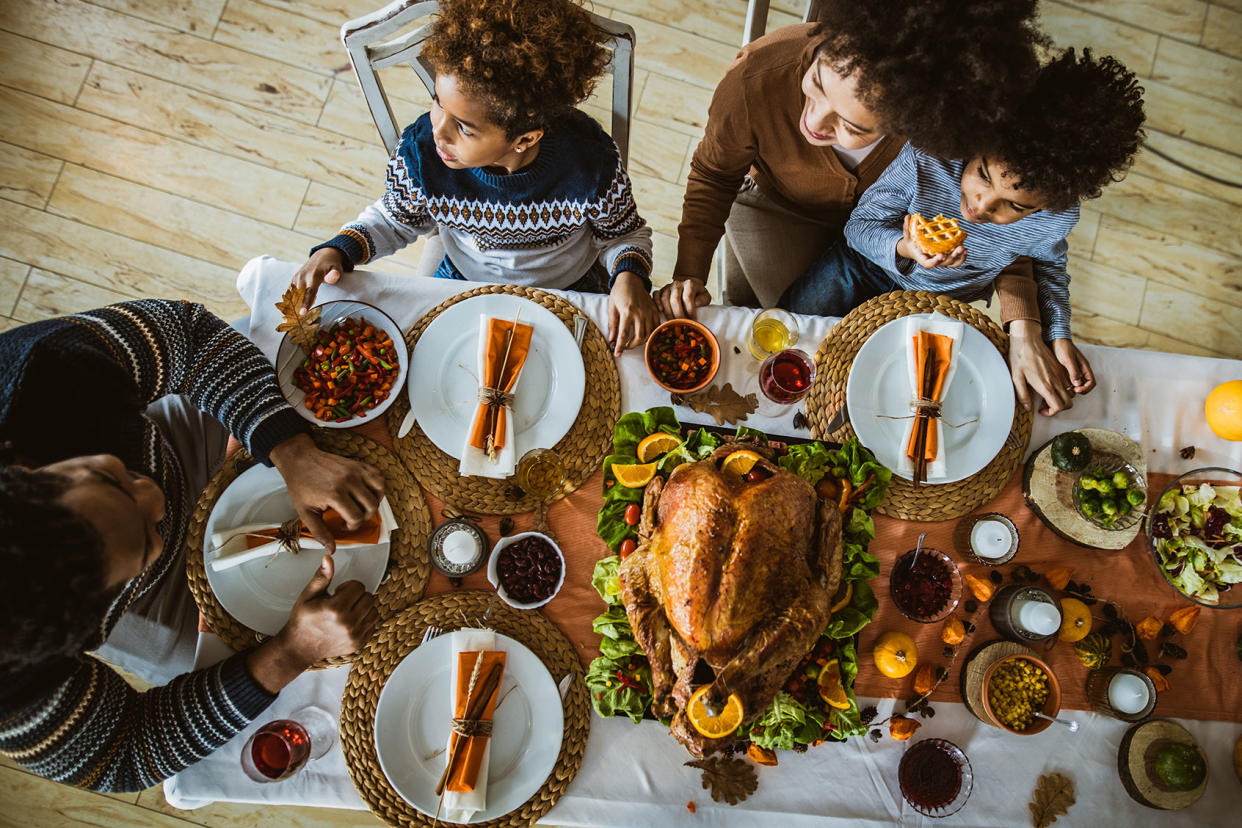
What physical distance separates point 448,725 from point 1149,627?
1455 millimetres

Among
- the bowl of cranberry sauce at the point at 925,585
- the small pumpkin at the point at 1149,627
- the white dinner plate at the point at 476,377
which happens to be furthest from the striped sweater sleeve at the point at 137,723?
the small pumpkin at the point at 1149,627

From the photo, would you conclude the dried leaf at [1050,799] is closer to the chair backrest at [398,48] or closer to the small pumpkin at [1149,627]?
the small pumpkin at [1149,627]

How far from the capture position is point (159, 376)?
53.9 inches

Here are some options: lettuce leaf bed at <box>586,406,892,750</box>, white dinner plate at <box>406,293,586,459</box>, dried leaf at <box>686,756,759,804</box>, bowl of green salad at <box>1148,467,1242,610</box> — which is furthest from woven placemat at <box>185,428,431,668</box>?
bowl of green salad at <box>1148,467,1242,610</box>

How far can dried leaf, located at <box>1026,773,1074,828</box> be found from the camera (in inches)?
54.6

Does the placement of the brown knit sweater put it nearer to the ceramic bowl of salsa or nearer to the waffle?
the waffle

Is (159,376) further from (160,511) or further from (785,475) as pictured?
(785,475)

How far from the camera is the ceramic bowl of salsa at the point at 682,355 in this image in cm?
146

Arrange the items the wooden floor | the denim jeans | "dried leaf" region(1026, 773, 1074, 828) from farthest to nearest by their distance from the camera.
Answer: the wooden floor
the denim jeans
"dried leaf" region(1026, 773, 1074, 828)

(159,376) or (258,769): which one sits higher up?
(159,376)

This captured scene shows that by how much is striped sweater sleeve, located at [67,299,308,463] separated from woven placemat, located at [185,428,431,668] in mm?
96

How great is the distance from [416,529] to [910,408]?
1061 mm

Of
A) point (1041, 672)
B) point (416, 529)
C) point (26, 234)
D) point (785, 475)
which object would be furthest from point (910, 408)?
point (26, 234)

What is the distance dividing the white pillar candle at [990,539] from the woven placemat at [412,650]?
2.84 feet
